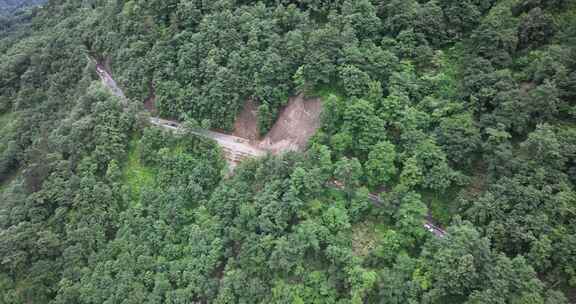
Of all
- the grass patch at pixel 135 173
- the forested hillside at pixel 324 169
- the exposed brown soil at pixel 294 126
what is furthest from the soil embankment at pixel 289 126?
the grass patch at pixel 135 173

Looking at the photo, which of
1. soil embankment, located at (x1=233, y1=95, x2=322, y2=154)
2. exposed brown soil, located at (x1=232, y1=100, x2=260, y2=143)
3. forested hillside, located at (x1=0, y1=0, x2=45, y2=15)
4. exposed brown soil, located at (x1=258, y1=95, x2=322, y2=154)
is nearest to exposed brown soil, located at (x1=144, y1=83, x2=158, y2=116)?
exposed brown soil, located at (x1=232, y1=100, x2=260, y2=143)

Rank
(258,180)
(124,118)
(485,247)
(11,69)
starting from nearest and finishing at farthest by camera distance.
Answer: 1. (485,247)
2. (258,180)
3. (124,118)
4. (11,69)

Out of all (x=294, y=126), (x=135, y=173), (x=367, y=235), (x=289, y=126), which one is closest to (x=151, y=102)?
(x=135, y=173)

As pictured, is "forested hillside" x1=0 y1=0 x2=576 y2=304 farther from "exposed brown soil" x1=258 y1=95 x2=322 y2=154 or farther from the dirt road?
the dirt road

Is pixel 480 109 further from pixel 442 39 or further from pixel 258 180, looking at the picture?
pixel 258 180

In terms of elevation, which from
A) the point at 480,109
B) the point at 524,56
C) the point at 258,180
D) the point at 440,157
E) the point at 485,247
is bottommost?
the point at 258,180

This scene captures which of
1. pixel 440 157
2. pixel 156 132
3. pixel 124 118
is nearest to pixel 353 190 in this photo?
pixel 440 157

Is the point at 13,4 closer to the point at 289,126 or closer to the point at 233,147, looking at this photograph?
the point at 233,147
